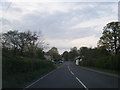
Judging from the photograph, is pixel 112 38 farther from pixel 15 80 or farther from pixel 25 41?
pixel 15 80

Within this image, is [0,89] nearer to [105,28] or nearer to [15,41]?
[15,41]

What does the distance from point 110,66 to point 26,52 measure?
98.2 feet

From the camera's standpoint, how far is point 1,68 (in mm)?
17750

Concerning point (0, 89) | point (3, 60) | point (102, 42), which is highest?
point (102, 42)

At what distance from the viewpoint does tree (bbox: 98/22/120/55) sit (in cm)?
6305

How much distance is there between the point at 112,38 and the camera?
2518 inches

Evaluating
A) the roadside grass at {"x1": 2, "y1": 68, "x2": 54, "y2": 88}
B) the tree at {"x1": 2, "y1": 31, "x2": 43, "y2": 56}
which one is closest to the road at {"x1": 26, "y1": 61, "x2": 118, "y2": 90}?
the roadside grass at {"x1": 2, "y1": 68, "x2": 54, "y2": 88}

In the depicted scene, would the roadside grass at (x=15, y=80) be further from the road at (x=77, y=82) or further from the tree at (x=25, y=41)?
A: the tree at (x=25, y=41)

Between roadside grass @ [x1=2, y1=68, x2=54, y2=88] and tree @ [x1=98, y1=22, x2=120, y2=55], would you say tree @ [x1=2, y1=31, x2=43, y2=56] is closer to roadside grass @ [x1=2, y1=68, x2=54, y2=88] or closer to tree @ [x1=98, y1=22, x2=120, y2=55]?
tree @ [x1=98, y1=22, x2=120, y2=55]

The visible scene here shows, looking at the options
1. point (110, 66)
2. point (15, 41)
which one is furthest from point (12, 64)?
point (15, 41)

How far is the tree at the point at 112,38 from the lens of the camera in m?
63.0

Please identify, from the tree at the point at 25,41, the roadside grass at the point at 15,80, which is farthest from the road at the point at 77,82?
the tree at the point at 25,41

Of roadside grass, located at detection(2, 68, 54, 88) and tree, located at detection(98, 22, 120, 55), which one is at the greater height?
tree, located at detection(98, 22, 120, 55)

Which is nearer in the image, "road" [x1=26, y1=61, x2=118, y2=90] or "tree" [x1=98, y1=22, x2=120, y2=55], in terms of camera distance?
"road" [x1=26, y1=61, x2=118, y2=90]
